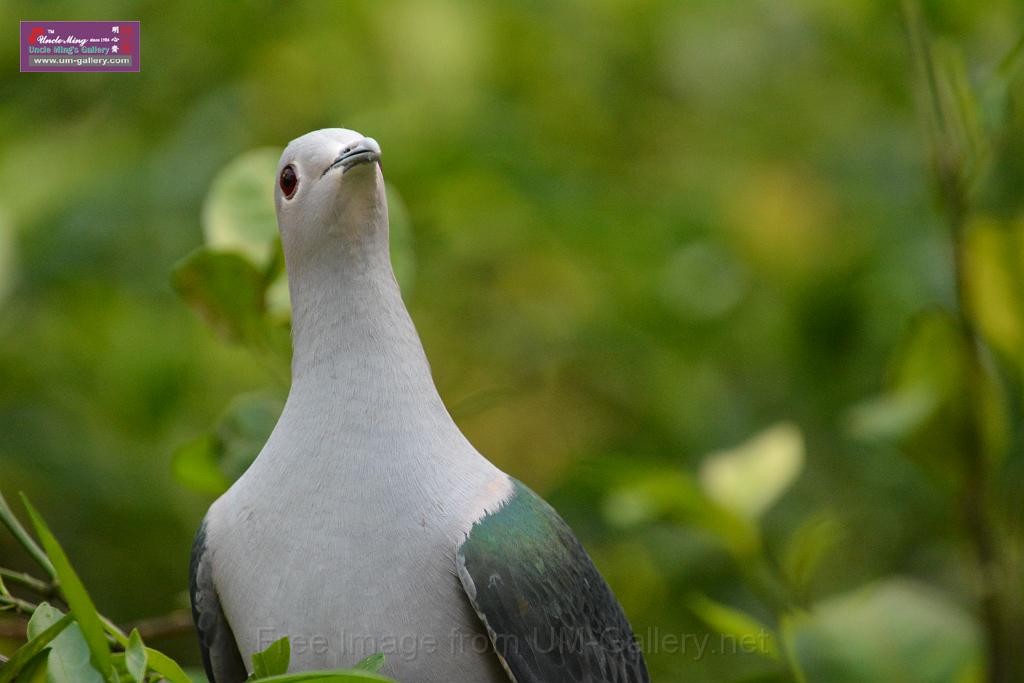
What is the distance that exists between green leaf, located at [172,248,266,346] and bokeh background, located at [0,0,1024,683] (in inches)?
26.7

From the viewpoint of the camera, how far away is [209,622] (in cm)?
109

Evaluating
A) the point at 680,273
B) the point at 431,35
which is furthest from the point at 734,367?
the point at 431,35

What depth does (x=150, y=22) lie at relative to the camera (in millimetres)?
2564

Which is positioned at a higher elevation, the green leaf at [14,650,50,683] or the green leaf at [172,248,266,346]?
the green leaf at [172,248,266,346]

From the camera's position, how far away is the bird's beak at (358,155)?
1.00 metres

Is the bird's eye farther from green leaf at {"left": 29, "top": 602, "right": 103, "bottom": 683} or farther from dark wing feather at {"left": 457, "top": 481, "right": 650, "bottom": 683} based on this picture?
green leaf at {"left": 29, "top": 602, "right": 103, "bottom": 683}

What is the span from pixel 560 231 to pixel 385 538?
145cm

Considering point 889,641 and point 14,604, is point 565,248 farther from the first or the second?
point 14,604

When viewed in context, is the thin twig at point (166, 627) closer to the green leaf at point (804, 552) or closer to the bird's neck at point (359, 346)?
the bird's neck at point (359, 346)

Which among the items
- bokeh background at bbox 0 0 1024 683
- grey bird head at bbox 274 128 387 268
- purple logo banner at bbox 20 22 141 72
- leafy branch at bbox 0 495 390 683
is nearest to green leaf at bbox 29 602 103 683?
leafy branch at bbox 0 495 390 683

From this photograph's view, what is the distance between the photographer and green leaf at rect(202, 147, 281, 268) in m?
1.28

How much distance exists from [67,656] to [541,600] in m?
0.40

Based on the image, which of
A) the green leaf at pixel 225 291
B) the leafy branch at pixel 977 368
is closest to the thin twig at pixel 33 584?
the green leaf at pixel 225 291

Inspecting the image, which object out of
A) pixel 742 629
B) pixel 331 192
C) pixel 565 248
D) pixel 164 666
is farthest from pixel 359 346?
pixel 565 248
